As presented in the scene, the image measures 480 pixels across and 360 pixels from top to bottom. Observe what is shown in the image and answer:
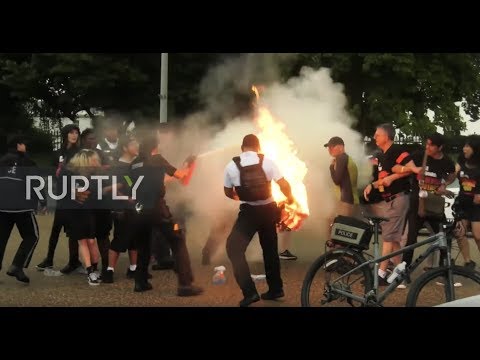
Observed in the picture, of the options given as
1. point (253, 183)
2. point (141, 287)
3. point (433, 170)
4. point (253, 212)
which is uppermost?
point (433, 170)

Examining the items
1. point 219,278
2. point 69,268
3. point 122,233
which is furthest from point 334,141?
point 69,268

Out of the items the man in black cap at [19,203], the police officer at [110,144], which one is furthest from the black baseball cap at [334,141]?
the man in black cap at [19,203]

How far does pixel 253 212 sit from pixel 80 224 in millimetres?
1438

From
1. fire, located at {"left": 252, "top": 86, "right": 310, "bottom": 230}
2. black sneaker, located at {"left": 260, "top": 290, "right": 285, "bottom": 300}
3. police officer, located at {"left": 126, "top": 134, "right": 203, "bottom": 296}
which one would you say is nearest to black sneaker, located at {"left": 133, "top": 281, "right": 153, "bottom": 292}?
police officer, located at {"left": 126, "top": 134, "right": 203, "bottom": 296}

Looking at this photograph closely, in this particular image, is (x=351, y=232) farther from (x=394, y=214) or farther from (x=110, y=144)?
(x=110, y=144)

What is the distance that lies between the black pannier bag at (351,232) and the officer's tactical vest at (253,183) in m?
0.63

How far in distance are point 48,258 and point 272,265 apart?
6.52ft

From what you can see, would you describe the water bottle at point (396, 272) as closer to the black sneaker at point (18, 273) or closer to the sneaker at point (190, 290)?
the sneaker at point (190, 290)

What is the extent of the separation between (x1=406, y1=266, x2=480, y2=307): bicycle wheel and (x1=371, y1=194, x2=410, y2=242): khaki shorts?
0.98 metres

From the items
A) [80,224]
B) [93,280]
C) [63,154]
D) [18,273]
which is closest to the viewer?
[63,154]

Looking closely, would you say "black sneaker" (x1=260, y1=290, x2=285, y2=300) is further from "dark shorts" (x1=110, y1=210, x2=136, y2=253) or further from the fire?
"dark shorts" (x1=110, y1=210, x2=136, y2=253)

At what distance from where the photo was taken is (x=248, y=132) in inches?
242
